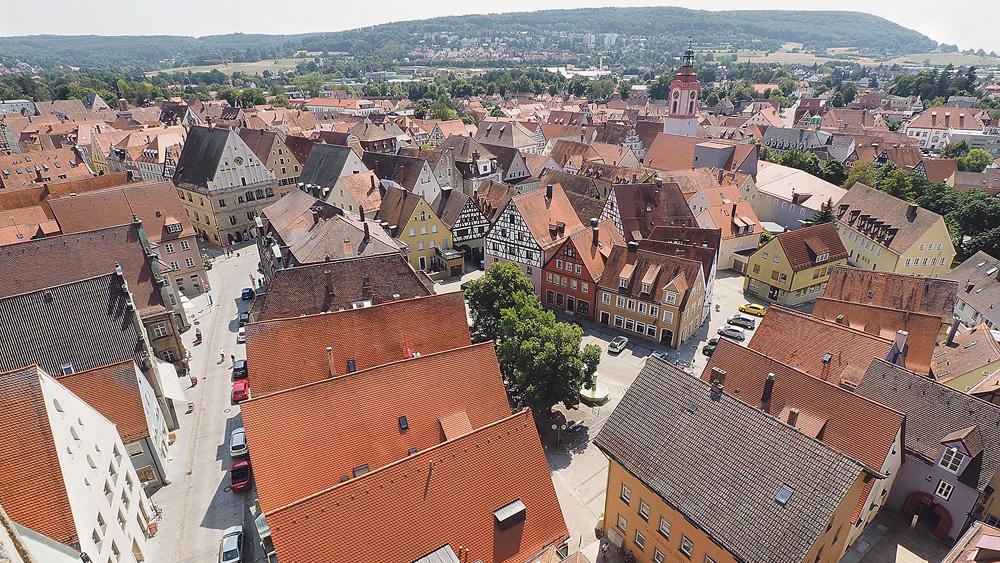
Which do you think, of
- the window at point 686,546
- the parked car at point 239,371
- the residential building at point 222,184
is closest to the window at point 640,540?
the window at point 686,546

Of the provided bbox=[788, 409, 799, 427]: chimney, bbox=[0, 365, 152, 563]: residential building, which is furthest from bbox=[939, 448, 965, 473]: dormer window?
bbox=[0, 365, 152, 563]: residential building

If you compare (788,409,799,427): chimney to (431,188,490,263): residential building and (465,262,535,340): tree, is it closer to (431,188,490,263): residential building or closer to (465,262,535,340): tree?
(465,262,535,340): tree

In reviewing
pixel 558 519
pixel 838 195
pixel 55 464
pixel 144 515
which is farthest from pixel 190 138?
pixel 838 195

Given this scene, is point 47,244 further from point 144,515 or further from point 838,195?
point 838,195

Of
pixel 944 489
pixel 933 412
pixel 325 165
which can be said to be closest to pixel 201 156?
pixel 325 165

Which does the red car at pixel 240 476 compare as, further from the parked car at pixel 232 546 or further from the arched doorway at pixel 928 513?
the arched doorway at pixel 928 513

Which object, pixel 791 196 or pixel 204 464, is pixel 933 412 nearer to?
pixel 204 464

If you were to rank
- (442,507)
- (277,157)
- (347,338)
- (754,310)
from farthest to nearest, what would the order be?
(277,157) → (754,310) → (347,338) → (442,507)
